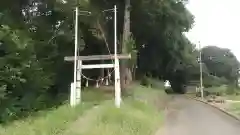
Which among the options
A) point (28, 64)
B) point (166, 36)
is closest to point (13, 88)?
point (28, 64)

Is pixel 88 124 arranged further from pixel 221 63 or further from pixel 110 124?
pixel 221 63

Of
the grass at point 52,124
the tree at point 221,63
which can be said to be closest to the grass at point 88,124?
the grass at point 52,124

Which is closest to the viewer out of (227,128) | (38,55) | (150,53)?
(227,128)

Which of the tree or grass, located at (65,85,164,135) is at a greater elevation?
the tree

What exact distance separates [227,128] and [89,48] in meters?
16.9

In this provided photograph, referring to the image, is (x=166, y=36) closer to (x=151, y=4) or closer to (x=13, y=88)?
(x=151, y=4)

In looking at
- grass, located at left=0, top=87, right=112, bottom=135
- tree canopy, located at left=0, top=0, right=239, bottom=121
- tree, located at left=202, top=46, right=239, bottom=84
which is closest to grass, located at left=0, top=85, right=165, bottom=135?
grass, located at left=0, top=87, right=112, bottom=135

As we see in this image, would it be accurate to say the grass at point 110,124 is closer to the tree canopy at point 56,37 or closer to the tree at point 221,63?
the tree canopy at point 56,37

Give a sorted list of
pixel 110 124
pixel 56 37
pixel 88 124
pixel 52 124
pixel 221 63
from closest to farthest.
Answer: pixel 52 124, pixel 88 124, pixel 110 124, pixel 56 37, pixel 221 63

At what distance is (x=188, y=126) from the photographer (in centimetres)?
1780

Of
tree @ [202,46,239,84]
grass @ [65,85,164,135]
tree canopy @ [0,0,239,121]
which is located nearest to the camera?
grass @ [65,85,164,135]

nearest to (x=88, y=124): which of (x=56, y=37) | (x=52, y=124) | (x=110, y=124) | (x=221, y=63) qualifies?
(x=110, y=124)

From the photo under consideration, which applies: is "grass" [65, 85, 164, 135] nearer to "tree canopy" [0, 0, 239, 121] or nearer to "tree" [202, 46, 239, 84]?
"tree canopy" [0, 0, 239, 121]

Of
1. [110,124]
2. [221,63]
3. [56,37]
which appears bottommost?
[110,124]
